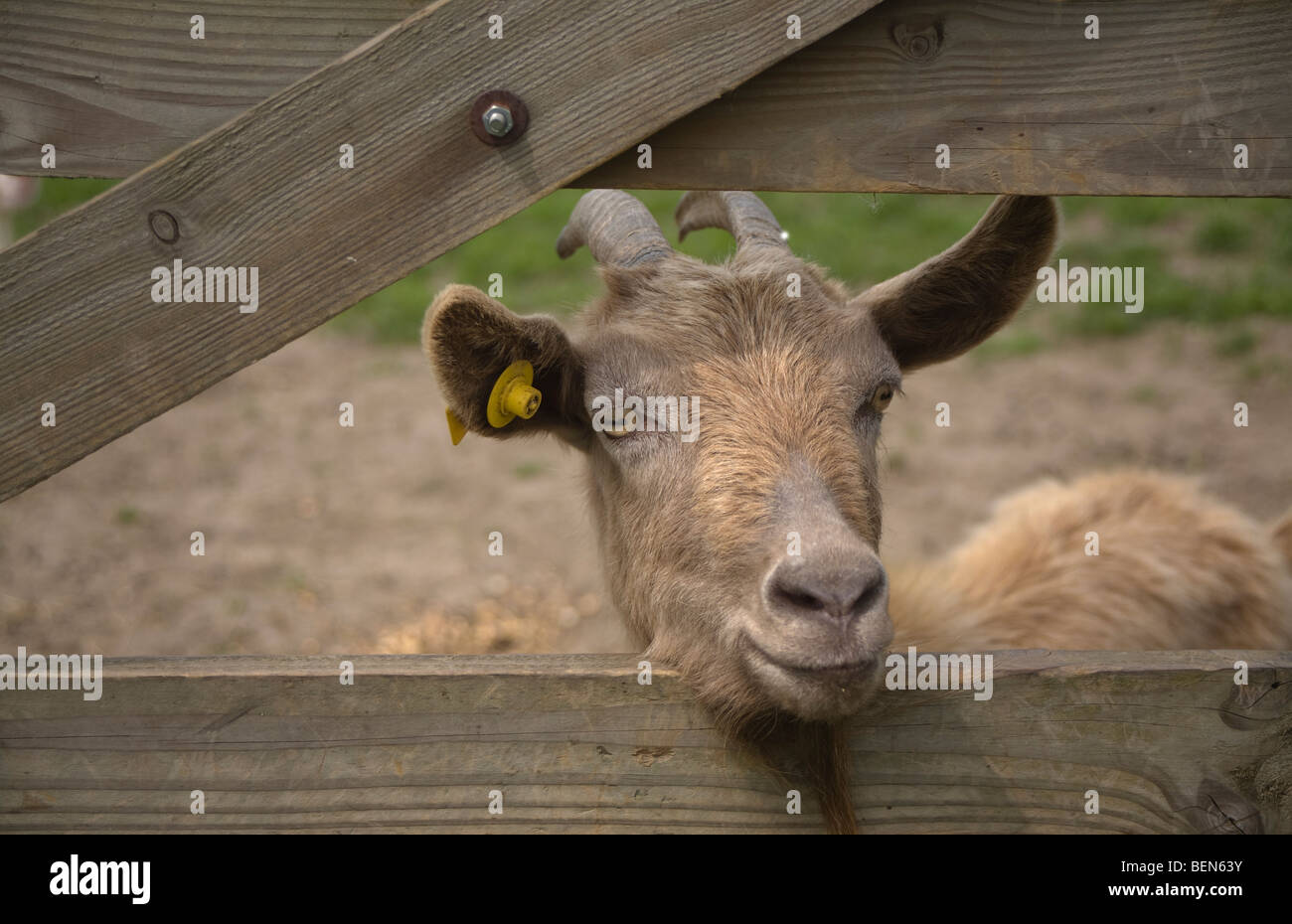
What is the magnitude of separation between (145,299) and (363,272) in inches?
15.4

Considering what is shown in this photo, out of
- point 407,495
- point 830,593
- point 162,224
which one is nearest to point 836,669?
point 830,593

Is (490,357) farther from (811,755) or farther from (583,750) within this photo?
(811,755)

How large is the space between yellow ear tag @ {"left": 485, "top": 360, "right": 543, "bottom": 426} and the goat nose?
896 millimetres

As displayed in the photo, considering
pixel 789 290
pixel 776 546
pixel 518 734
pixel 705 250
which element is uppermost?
pixel 705 250

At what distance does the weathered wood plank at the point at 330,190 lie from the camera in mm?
1981

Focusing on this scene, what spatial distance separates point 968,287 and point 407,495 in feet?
17.8

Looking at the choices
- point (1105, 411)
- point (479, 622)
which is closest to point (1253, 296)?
point (1105, 411)

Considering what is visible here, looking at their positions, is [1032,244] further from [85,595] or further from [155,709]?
[85,595]

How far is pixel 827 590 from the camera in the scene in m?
2.41

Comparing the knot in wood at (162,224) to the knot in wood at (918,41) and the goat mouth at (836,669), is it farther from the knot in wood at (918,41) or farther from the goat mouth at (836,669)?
the goat mouth at (836,669)

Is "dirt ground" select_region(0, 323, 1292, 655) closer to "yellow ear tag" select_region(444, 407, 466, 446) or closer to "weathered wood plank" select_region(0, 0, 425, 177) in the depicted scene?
"yellow ear tag" select_region(444, 407, 466, 446)

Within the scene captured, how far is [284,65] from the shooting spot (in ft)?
6.86

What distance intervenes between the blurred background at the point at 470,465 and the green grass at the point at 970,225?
32 millimetres

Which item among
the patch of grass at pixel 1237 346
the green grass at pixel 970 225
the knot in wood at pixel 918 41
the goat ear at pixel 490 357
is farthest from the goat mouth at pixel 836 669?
the patch of grass at pixel 1237 346
